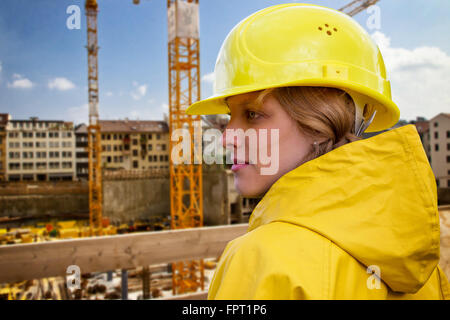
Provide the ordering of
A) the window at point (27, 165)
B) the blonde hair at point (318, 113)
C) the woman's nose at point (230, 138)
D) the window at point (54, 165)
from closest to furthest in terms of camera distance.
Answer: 1. the blonde hair at point (318, 113)
2. the woman's nose at point (230, 138)
3. the window at point (27, 165)
4. the window at point (54, 165)

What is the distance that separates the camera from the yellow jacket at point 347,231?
632mm

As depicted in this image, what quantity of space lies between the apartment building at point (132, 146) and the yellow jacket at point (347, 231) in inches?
2063

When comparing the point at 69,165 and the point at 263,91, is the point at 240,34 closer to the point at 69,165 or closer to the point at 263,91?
the point at 263,91

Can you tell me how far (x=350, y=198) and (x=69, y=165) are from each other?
58.0 meters

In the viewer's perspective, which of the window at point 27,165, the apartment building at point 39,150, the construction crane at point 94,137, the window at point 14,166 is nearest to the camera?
the construction crane at point 94,137

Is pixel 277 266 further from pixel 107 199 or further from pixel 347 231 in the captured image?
pixel 107 199

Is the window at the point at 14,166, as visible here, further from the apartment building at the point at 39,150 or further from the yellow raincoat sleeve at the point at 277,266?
the yellow raincoat sleeve at the point at 277,266

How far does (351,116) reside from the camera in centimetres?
96

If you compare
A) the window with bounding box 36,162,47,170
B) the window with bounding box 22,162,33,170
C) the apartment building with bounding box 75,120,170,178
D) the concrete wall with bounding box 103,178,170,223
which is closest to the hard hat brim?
the concrete wall with bounding box 103,178,170,223

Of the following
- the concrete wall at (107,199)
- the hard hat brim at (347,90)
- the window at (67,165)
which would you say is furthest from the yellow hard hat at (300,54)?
the window at (67,165)

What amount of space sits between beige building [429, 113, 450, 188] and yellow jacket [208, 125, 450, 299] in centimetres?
2582

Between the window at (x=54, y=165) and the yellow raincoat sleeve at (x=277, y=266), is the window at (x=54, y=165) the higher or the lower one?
the higher one

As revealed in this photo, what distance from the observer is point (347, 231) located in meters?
0.67

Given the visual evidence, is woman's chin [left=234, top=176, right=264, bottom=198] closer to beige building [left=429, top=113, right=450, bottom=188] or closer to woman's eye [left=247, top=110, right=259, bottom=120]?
woman's eye [left=247, top=110, right=259, bottom=120]
